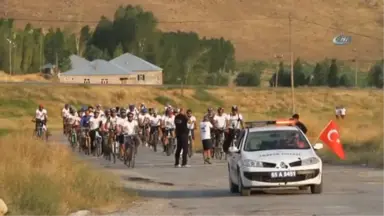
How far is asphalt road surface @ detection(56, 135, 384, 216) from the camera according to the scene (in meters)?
19.1

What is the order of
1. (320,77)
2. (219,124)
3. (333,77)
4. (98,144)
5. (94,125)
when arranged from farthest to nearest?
(320,77), (333,77), (98,144), (94,125), (219,124)

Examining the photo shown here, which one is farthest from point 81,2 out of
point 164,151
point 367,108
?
point 164,151

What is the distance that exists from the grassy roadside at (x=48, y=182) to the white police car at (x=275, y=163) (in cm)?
246

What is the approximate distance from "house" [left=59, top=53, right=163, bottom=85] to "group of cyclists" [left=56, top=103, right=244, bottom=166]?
73193 mm

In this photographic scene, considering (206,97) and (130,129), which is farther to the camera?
(206,97)

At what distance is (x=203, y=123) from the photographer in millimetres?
35625

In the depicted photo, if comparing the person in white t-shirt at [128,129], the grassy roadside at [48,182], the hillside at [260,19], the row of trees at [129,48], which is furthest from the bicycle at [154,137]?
the hillside at [260,19]

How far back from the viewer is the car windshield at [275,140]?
73.3 ft

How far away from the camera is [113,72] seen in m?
119

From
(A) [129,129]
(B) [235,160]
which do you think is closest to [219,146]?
(A) [129,129]

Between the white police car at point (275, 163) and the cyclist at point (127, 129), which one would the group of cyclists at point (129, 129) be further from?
the white police car at point (275, 163)

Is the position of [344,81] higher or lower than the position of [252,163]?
higher

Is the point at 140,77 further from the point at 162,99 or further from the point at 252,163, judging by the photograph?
the point at 252,163

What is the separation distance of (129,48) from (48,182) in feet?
401
